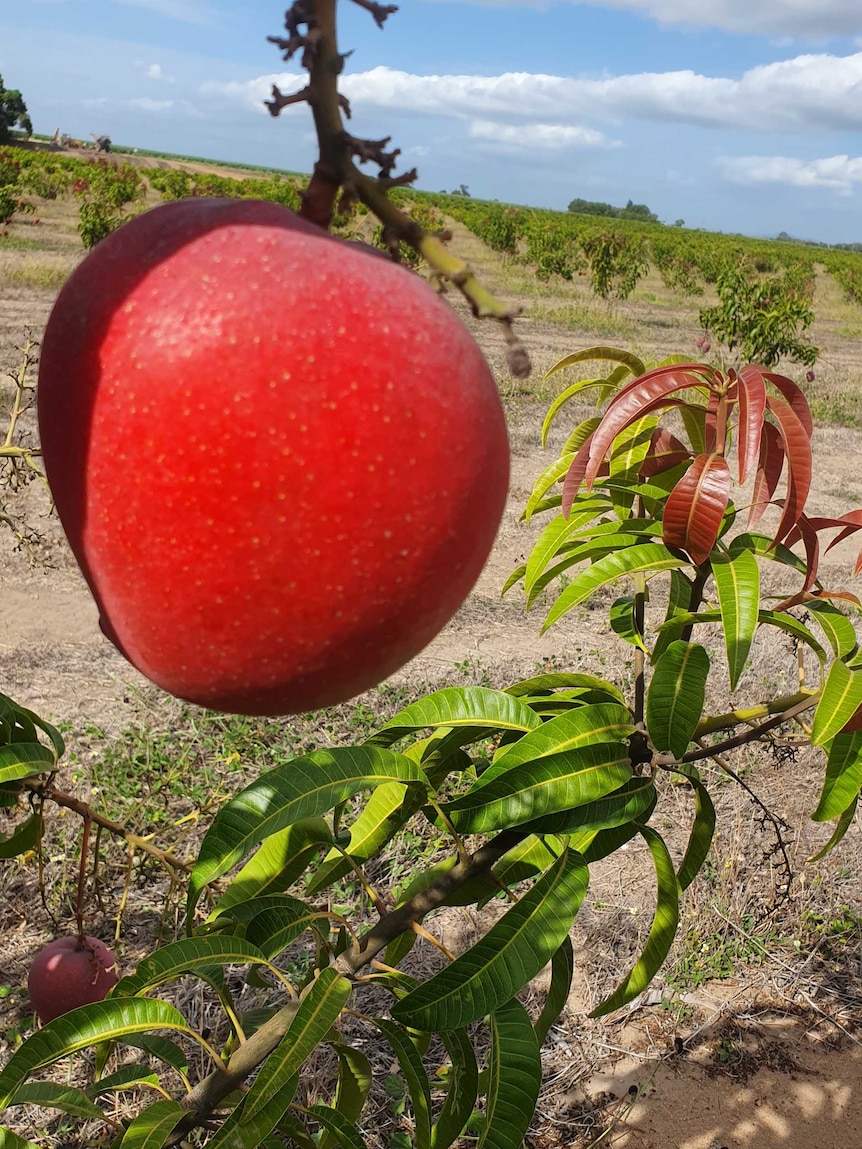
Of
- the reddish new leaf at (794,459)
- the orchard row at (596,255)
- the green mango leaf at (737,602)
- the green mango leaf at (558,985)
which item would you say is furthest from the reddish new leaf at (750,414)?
the orchard row at (596,255)

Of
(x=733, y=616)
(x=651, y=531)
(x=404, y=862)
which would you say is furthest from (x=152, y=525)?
(x=404, y=862)

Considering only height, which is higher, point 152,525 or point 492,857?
point 152,525

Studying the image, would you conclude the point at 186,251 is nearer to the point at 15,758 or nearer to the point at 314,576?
the point at 314,576

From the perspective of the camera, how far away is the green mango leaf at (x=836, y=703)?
108cm

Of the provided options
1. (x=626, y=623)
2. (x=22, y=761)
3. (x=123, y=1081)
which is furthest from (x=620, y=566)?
(x=123, y=1081)

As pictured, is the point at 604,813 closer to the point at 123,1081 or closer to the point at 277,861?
the point at 277,861

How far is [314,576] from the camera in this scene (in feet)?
1.36

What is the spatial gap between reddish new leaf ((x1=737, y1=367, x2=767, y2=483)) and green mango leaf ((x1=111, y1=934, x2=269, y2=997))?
0.76 m

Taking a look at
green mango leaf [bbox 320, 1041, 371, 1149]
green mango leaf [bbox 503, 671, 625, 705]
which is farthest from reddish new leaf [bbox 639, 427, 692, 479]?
green mango leaf [bbox 320, 1041, 371, 1149]

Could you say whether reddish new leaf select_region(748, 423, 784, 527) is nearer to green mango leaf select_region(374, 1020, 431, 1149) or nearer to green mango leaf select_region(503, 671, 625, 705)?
green mango leaf select_region(503, 671, 625, 705)

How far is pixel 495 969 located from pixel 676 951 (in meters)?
2.11

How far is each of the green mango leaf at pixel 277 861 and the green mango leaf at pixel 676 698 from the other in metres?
0.44

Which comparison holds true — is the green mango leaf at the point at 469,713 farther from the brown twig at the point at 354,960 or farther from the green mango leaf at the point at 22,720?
the green mango leaf at the point at 22,720

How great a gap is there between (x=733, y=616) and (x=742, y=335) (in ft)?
37.8
